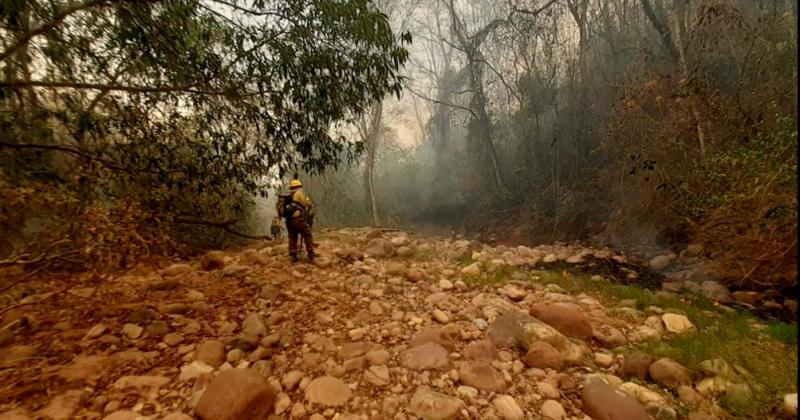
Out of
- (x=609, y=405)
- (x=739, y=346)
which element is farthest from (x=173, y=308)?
(x=739, y=346)

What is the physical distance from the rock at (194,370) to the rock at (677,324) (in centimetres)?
387

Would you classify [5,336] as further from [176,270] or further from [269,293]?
[269,293]

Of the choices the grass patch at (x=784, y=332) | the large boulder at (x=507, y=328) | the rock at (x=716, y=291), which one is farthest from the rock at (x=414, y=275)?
the rock at (x=716, y=291)

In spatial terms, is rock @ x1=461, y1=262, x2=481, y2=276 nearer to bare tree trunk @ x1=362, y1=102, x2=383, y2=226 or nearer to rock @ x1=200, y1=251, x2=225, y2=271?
rock @ x1=200, y1=251, x2=225, y2=271

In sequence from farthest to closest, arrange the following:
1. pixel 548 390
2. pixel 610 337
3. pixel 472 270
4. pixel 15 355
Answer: pixel 472 270, pixel 610 337, pixel 15 355, pixel 548 390

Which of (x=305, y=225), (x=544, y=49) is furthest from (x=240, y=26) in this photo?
(x=544, y=49)

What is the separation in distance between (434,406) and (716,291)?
4318 mm

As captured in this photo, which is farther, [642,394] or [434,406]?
[642,394]

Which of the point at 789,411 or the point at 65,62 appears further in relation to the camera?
the point at 65,62

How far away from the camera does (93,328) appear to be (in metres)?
2.57

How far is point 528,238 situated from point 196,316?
341 inches

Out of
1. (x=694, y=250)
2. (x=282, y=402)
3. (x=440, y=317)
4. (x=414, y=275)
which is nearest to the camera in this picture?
(x=282, y=402)

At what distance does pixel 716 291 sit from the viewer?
398 cm

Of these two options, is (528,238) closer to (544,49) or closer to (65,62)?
(544,49)
